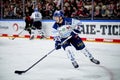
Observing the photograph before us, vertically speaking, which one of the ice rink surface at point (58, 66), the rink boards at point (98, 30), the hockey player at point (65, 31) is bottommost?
the ice rink surface at point (58, 66)

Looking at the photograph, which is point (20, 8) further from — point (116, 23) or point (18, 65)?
point (18, 65)

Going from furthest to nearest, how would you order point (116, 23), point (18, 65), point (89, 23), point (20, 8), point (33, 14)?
1. point (20, 8)
2. point (33, 14)
3. point (89, 23)
4. point (116, 23)
5. point (18, 65)

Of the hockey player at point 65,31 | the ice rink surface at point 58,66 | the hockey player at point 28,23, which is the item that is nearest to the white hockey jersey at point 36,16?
the hockey player at point 28,23

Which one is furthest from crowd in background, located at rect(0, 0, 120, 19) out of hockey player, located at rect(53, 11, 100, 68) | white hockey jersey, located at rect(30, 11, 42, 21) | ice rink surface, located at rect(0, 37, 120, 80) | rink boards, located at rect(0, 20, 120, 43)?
hockey player, located at rect(53, 11, 100, 68)

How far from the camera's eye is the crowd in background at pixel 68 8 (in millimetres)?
9750

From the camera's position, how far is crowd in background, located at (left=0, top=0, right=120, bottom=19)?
9750 mm

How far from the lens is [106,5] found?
9.74 metres

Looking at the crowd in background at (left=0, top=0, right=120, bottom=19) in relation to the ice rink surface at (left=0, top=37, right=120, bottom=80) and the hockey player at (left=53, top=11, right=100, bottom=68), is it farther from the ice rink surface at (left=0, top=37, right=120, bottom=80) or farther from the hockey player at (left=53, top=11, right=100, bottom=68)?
the hockey player at (left=53, top=11, right=100, bottom=68)

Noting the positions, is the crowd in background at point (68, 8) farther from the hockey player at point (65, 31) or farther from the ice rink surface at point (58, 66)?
the hockey player at point (65, 31)

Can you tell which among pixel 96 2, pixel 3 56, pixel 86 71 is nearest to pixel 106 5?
pixel 96 2

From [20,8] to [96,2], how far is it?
3.78 m

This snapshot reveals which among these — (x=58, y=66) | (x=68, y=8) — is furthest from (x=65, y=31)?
(x=68, y=8)

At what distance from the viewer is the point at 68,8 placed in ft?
35.3

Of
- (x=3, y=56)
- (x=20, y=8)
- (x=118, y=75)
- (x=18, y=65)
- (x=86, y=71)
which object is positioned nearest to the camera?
(x=118, y=75)
